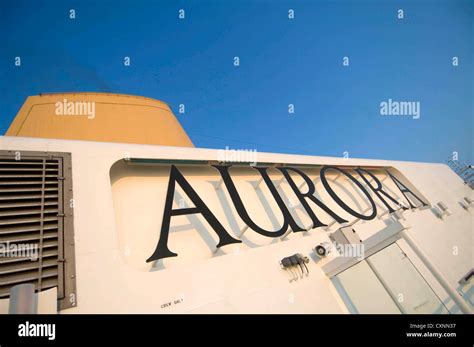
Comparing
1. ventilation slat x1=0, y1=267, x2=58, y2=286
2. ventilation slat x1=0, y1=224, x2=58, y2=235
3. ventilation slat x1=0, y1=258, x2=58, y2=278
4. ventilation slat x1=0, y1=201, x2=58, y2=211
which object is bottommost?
ventilation slat x1=0, y1=267, x2=58, y2=286

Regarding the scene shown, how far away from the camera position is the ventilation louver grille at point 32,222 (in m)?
2.77

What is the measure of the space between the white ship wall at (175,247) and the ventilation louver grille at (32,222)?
0.21 metres

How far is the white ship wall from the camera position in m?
3.13

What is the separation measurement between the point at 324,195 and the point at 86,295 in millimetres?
6144

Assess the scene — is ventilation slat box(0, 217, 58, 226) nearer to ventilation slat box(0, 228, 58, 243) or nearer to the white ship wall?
ventilation slat box(0, 228, 58, 243)

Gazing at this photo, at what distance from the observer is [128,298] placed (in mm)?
2998

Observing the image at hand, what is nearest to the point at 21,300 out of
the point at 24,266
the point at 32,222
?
the point at 24,266

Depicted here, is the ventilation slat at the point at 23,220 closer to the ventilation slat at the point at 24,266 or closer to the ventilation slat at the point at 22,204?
the ventilation slat at the point at 22,204

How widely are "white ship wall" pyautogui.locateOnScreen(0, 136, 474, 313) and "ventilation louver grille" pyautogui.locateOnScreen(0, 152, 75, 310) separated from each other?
207 millimetres

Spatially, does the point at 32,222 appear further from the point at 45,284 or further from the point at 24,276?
the point at 45,284

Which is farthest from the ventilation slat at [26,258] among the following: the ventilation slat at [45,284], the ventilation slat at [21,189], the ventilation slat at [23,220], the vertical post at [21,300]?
the vertical post at [21,300]

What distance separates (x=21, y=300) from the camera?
1.81 meters

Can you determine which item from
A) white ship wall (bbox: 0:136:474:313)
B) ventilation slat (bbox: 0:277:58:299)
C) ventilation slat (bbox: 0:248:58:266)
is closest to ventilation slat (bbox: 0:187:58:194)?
white ship wall (bbox: 0:136:474:313)

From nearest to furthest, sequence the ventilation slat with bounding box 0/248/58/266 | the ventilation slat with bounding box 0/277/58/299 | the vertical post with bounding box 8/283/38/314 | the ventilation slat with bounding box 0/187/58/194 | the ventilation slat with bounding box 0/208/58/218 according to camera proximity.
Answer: the vertical post with bounding box 8/283/38/314 → the ventilation slat with bounding box 0/277/58/299 → the ventilation slat with bounding box 0/248/58/266 → the ventilation slat with bounding box 0/208/58/218 → the ventilation slat with bounding box 0/187/58/194
